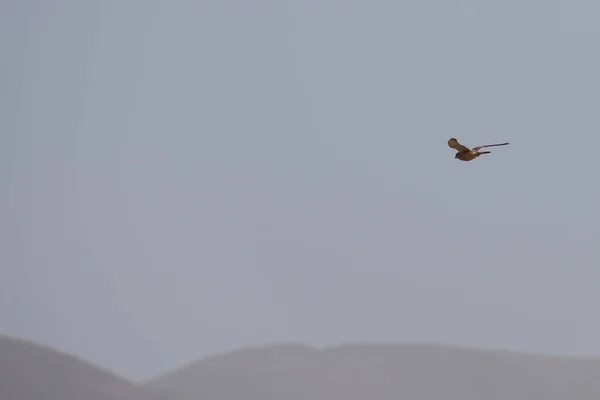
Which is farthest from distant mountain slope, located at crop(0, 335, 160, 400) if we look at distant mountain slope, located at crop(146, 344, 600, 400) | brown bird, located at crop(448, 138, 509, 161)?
brown bird, located at crop(448, 138, 509, 161)

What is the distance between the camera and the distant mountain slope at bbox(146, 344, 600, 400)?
11912 centimetres

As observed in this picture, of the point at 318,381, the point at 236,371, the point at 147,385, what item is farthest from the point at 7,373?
the point at 318,381

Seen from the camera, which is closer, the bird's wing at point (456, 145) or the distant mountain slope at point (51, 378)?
the bird's wing at point (456, 145)

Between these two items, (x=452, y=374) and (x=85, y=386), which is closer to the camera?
(x=85, y=386)

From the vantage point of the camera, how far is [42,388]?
10494 centimetres

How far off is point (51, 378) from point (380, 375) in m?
37.1

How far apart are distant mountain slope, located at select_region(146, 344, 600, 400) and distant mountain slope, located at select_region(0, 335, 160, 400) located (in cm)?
888

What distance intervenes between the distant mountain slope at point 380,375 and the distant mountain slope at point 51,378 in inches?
349

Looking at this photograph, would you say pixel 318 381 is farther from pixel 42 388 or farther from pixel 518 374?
pixel 42 388

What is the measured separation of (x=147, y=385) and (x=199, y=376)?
6.17 metres

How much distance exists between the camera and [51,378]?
106500 mm

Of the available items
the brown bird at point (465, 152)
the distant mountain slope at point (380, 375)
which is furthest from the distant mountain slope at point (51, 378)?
the brown bird at point (465, 152)

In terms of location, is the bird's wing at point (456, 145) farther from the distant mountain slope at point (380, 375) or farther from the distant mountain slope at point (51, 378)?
the distant mountain slope at point (380, 375)

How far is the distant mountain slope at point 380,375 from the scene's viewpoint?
119m
